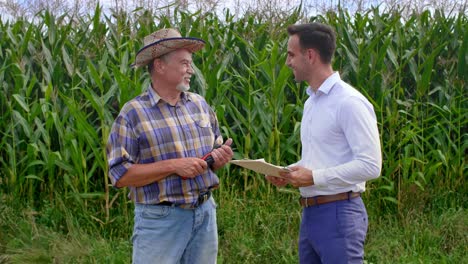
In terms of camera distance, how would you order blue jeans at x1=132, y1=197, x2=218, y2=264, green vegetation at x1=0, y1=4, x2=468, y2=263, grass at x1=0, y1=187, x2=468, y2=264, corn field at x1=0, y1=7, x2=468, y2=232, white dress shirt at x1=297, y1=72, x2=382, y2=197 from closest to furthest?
1. white dress shirt at x1=297, y1=72, x2=382, y2=197
2. blue jeans at x1=132, y1=197, x2=218, y2=264
3. grass at x1=0, y1=187, x2=468, y2=264
4. green vegetation at x1=0, y1=4, x2=468, y2=263
5. corn field at x1=0, y1=7, x2=468, y2=232

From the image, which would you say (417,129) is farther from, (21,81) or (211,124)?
(21,81)

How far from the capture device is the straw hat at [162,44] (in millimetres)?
3252

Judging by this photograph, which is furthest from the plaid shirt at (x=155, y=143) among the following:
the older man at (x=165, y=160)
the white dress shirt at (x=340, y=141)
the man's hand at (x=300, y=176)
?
the white dress shirt at (x=340, y=141)

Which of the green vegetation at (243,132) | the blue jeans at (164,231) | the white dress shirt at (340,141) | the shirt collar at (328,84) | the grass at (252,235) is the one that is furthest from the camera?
the green vegetation at (243,132)

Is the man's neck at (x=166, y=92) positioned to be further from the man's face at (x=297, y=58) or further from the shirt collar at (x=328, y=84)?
the shirt collar at (x=328, y=84)

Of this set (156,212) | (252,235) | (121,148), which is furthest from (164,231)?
(252,235)

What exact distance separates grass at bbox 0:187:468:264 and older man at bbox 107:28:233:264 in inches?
62.6

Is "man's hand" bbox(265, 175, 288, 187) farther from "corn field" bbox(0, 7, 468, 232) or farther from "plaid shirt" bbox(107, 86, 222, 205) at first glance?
"corn field" bbox(0, 7, 468, 232)

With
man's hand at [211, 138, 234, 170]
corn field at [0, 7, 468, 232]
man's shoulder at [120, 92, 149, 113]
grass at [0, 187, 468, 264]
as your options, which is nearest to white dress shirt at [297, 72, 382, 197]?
man's hand at [211, 138, 234, 170]

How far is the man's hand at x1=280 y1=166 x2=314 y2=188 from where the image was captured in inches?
121

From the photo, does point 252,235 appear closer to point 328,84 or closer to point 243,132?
point 243,132

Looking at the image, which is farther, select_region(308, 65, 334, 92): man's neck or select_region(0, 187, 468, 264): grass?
select_region(0, 187, 468, 264): grass

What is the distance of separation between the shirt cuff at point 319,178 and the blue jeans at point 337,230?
0.43 ft

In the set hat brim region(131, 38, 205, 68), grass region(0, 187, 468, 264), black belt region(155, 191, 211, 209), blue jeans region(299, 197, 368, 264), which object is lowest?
grass region(0, 187, 468, 264)
